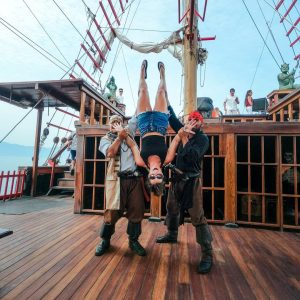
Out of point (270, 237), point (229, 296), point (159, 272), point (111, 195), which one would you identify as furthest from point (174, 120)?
point (270, 237)

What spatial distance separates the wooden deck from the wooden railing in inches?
121

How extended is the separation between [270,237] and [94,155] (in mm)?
3292

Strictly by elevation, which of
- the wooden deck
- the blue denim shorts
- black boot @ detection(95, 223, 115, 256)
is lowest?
the wooden deck

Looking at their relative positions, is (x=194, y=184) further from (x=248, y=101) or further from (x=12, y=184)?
(x=248, y=101)

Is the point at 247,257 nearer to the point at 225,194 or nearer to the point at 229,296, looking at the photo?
the point at 229,296

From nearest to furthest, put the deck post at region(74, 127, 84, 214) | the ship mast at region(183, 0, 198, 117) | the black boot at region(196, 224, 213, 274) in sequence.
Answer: the black boot at region(196, 224, 213, 274), the deck post at region(74, 127, 84, 214), the ship mast at region(183, 0, 198, 117)

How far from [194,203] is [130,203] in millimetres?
665

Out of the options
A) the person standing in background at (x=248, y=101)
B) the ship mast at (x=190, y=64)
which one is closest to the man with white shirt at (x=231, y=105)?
the person standing in background at (x=248, y=101)

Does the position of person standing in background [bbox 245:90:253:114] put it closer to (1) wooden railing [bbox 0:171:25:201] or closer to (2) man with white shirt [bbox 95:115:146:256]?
(2) man with white shirt [bbox 95:115:146:256]

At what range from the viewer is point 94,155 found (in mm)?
4227

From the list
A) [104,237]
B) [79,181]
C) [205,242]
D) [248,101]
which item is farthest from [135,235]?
[248,101]

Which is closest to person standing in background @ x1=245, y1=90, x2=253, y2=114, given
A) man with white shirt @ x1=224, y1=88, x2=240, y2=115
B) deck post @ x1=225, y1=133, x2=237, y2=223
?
man with white shirt @ x1=224, y1=88, x2=240, y2=115

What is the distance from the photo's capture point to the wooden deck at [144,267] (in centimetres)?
159

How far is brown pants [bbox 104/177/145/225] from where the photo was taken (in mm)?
2217
